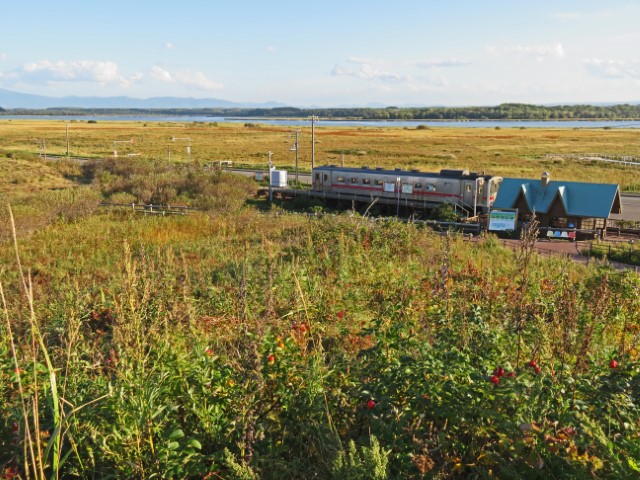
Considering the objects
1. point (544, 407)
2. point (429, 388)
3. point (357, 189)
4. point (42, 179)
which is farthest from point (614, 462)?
point (42, 179)

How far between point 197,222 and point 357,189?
12.8m

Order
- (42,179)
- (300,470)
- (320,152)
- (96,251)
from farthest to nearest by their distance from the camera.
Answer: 1. (320,152)
2. (42,179)
3. (96,251)
4. (300,470)

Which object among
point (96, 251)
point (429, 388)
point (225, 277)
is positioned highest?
point (429, 388)

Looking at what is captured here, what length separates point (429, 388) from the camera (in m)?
3.74

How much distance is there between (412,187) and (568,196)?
9072 mm

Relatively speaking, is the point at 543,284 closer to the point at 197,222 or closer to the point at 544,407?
the point at 544,407

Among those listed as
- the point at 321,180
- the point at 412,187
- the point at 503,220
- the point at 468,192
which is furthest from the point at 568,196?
the point at 321,180

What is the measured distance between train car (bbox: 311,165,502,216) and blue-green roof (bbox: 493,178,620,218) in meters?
3.32

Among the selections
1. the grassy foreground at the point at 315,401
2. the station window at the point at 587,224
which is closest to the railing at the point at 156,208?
the station window at the point at 587,224

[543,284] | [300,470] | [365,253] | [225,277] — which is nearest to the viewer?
[300,470]

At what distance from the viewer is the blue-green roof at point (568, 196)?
76.9ft

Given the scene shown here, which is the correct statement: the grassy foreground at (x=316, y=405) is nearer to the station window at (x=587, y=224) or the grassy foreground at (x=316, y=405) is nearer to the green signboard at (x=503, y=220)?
the green signboard at (x=503, y=220)

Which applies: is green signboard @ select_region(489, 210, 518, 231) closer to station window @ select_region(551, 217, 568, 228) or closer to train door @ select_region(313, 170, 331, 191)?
station window @ select_region(551, 217, 568, 228)

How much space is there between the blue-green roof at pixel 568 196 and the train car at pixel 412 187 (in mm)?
3319
